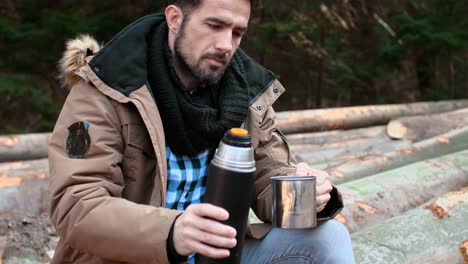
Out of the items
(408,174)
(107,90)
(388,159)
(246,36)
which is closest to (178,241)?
(107,90)

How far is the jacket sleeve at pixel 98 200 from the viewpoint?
1.51m

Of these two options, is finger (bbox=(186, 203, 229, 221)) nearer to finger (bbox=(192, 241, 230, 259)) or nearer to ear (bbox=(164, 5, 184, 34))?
finger (bbox=(192, 241, 230, 259))

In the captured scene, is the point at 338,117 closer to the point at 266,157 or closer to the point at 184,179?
the point at 266,157

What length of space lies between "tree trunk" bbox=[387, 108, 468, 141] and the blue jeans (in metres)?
4.77

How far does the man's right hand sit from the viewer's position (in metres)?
1.36

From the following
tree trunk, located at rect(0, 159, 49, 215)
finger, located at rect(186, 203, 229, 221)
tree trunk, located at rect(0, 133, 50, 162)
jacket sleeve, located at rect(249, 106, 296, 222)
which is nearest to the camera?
finger, located at rect(186, 203, 229, 221)

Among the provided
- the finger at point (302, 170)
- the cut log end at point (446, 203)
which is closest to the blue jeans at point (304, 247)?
the finger at point (302, 170)

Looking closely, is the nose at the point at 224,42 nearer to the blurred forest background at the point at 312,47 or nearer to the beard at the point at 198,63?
the beard at the point at 198,63

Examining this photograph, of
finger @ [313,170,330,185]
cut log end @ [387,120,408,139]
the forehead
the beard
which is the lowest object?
cut log end @ [387,120,408,139]

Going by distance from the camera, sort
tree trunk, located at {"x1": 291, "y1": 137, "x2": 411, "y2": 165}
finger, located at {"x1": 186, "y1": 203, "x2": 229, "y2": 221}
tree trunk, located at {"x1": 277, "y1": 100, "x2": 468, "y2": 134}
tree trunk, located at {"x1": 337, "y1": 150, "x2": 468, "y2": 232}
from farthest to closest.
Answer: tree trunk, located at {"x1": 277, "y1": 100, "x2": 468, "y2": 134} < tree trunk, located at {"x1": 291, "y1": 137, "x2": 411, "y2": 165} < tree trunk, located at {"x1": 337, "y1": 150, "x2": 468, "y2": 232} < finger, located at {"x1": 186, "y1": 203, "x2": 229, "y2": 221}

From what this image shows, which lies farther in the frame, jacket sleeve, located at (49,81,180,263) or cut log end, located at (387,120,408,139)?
cut log end, located at (387,120,408,139)

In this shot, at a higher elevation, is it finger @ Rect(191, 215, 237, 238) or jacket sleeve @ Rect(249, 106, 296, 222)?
finger @ Rect(191, 215, 237, 238)

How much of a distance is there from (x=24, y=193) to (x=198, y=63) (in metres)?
2.25

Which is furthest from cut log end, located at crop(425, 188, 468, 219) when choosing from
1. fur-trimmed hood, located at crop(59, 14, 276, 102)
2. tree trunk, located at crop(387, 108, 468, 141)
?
tree trunk, located at crop(387, 108, 468, 141)
